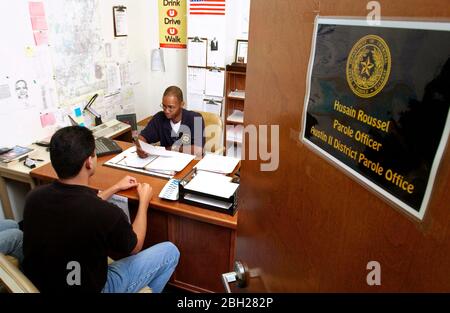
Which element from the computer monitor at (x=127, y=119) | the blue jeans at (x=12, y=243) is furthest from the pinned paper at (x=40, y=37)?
the blue jeans at (x=12, y=243)

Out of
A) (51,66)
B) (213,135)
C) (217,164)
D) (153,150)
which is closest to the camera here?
(217,164)

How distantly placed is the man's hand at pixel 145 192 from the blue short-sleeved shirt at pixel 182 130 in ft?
2.81

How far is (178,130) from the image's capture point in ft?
8.34

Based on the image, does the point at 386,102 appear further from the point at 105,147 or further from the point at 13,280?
the point at 105,147

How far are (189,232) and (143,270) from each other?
0.32 metres

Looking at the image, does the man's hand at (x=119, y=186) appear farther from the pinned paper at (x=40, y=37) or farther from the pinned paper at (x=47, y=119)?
the pinned paper at (x=40, y=37)

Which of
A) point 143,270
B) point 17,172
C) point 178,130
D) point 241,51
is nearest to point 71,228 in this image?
point 143,270

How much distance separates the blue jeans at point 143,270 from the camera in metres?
1.47

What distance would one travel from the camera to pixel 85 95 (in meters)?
2.81

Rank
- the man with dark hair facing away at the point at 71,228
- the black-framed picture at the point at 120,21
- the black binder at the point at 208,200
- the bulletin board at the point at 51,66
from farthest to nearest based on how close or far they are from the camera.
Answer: the black-framed picture at the point at 120,21
the bulletin board at the point at 51,66
the black binder at the point at 208,200
the man with dark hair facing away at the point at 71,228

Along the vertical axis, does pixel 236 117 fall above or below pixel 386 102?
below

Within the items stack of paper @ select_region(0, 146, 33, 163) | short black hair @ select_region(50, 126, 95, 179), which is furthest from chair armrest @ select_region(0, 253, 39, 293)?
stack of paper @ select_region(0, 146, 33, 163)

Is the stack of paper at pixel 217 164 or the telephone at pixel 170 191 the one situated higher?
the stack of paper at pixel 217 164
